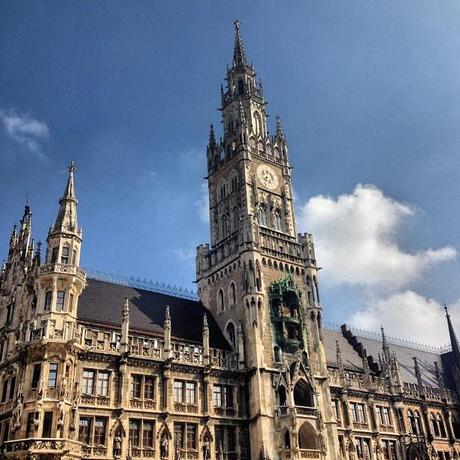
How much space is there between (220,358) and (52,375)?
1637 cm

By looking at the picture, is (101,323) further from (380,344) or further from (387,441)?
(380,344)

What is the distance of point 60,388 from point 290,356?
2277 centimetres

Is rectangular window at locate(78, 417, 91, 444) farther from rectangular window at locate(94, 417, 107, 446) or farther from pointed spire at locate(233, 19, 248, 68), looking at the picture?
pointed spire at locate(233, 19, 248, 68)

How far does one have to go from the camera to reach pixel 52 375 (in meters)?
43.1

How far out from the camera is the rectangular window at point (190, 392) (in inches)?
1957

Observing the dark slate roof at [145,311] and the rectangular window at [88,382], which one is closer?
the rectangular window at [88,382]

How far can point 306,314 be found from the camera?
198ft

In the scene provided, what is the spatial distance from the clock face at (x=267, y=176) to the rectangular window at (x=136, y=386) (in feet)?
92.7

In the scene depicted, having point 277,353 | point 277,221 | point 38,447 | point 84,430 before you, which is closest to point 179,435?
point 84,430

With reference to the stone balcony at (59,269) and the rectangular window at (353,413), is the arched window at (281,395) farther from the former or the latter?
the stone balcony at (59,269)

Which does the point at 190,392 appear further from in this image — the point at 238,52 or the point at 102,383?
the point at 238,52

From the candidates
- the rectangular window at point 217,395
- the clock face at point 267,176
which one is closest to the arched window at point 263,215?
the clock face at point 267,176

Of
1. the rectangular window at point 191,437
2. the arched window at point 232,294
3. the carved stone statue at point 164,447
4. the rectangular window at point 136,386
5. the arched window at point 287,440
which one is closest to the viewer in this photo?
the carved stone statue at point 164,447

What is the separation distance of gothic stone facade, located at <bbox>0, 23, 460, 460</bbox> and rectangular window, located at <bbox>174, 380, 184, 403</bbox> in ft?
0.29
